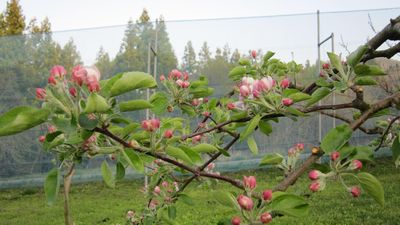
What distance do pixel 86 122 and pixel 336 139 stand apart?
0.35 meters

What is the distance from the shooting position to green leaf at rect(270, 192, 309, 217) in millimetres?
548

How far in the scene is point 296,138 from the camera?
6820 millimetres

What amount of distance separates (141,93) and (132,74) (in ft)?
19.3

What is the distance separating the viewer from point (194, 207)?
15.0ft

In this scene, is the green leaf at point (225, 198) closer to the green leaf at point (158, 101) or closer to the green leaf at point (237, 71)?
the green leaf at point (158, 101)

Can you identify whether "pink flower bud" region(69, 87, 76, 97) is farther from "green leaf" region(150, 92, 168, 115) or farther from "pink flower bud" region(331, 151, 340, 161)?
"pink flower bud" region(331, 151, 340, 161)

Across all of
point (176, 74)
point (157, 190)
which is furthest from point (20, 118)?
point (157, 190)

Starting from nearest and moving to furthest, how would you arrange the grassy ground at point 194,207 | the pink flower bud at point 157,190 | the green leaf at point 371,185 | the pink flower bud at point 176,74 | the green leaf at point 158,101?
the green leaf at point 371,185
the green leaf at point 158,101
the pink flower bud at point 176,74
the pink flower bud at point 157,190
the grassy ground at point 194,207

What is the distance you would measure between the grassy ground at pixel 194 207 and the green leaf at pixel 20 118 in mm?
3075

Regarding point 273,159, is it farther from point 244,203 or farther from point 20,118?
point 20,118

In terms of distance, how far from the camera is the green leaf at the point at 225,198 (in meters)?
0.55

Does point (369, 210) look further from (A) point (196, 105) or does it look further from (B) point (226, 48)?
(B) point (226, 48)

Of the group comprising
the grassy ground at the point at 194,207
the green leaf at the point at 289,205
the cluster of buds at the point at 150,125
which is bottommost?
the grassy ground at the point at 194,207

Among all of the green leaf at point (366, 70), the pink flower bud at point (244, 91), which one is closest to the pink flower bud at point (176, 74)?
the pink flower bud at point (244, 91)
